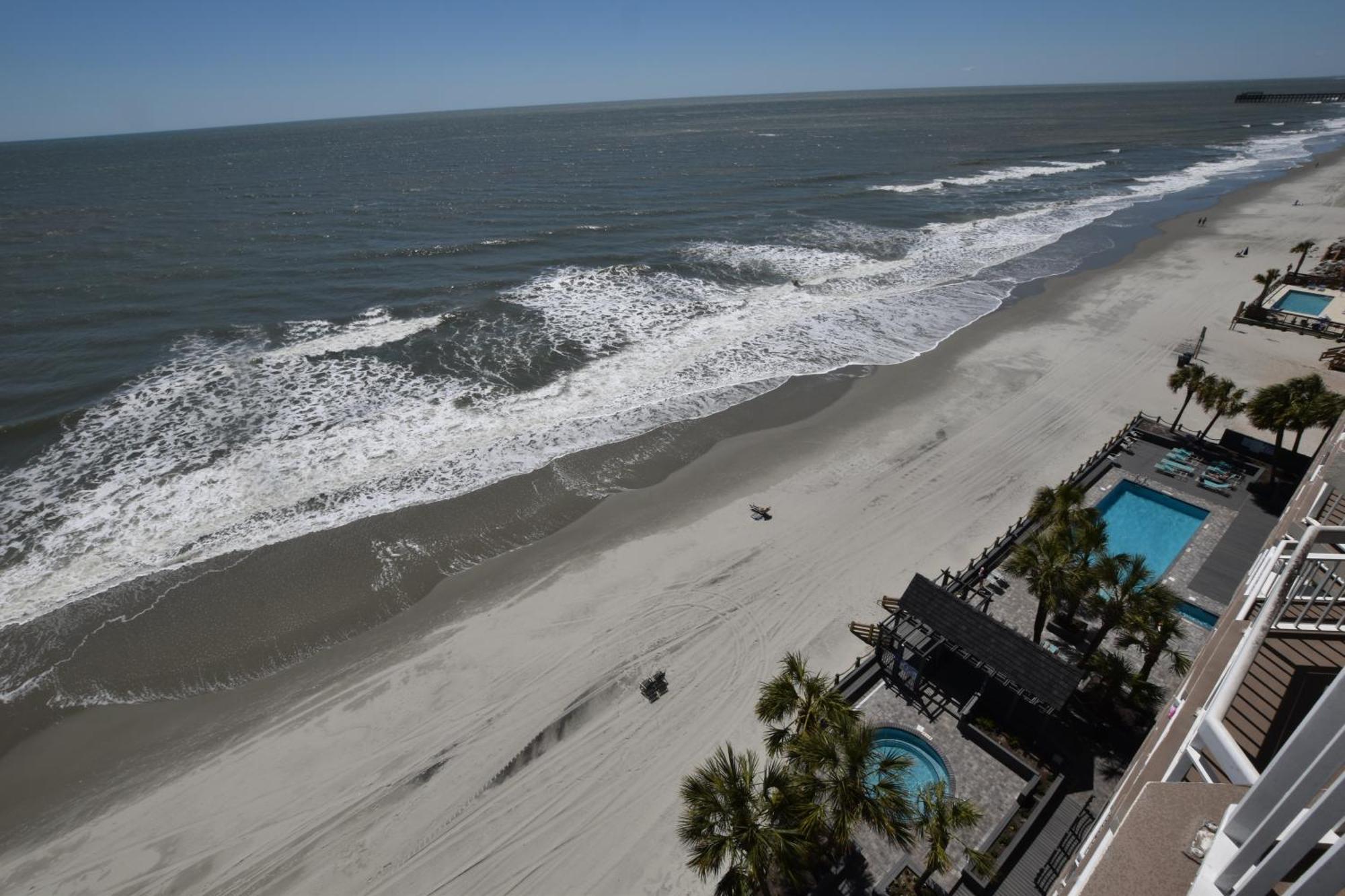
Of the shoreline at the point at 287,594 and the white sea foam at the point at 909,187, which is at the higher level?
the white sea foam at the point at 909,187

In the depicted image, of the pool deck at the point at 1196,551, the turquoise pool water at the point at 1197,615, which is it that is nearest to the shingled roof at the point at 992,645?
the pool deck at the point at 1196,551

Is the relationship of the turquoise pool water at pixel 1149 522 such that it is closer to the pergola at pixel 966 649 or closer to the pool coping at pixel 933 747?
the pergola at pixel 966 649

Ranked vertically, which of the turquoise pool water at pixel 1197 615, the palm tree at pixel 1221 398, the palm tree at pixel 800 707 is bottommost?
the turquoise pool water at pixel 1197 615

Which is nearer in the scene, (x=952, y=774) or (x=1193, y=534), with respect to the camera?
(x=952, y=774)

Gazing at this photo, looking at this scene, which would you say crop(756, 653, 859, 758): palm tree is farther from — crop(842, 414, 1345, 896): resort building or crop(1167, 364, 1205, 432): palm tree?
crop(1167, 364, 1205, 432): palm tree

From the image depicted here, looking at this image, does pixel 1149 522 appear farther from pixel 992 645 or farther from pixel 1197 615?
pixel 992 645

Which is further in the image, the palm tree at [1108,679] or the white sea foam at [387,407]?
the white sea foam at [387,407]

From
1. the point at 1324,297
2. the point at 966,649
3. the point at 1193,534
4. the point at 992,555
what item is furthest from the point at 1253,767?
the point at 1324,297
